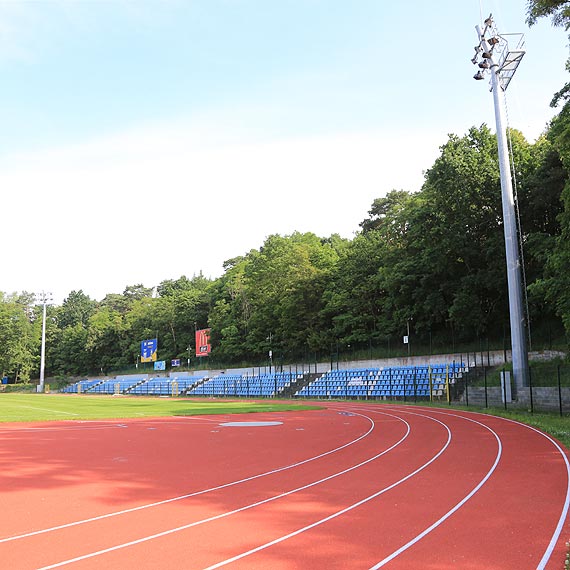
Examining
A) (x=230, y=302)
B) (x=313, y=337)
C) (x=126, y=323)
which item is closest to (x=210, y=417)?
(x=313, y=337)

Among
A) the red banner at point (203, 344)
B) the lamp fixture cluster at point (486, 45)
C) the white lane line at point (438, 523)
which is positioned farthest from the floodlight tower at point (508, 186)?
the red banner at point (203, 344)

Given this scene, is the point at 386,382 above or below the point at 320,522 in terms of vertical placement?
above

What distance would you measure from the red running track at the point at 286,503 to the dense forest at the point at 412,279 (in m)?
11.3

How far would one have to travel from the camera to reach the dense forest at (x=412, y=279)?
3078cm

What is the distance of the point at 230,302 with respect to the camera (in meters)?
69.6

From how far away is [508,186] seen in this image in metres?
25.3

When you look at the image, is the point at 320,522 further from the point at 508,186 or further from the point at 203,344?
the point at 203,344

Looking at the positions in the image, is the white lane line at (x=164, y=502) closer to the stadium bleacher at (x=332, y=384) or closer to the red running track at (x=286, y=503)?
the red running track at (x=286, y=503)

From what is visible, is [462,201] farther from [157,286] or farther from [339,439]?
[157,286]

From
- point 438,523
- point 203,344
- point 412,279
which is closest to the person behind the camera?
point 438,523

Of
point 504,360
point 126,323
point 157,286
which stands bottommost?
point 504,360

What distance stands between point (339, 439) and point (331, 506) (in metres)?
7.66

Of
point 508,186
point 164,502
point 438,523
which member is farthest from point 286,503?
point 508,186

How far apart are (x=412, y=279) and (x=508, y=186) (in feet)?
42.5
